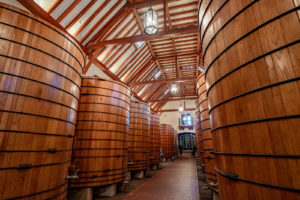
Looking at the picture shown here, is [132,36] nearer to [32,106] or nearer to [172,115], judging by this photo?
[32,106]

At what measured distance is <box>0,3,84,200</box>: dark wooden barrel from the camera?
2350mm

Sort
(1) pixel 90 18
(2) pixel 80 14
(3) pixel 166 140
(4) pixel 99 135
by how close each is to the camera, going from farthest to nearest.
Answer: (3) pixel 166 140
(1) pixel 90 18
(2) pixel 80 14
(4) pixel 99 135

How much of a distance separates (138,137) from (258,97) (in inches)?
261

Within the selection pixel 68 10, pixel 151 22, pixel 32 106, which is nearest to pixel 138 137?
pixel 151 22

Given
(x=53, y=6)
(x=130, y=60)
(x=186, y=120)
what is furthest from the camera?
(x=186, y=120)

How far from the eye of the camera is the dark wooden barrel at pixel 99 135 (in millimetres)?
4379

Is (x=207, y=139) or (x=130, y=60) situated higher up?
(x=130, y=60)

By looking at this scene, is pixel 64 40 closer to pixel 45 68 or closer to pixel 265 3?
pixel 45 68

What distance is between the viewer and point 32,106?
8.63 ft

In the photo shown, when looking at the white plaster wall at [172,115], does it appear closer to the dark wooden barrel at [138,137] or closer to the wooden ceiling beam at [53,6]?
the dark wooden barrel at [138,137]

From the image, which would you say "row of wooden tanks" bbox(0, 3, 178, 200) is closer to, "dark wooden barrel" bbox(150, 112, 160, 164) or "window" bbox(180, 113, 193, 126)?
"dark wooden barrel" bbox(150, 112, 160, 164)

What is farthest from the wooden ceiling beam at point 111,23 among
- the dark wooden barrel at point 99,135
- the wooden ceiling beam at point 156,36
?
the dark wooden barrel at point 99,135

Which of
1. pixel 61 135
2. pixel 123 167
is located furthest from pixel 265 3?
pixel 123 167

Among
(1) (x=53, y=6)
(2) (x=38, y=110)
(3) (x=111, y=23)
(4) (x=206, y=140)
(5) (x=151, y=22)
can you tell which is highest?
(3) (x=111, y=23)
